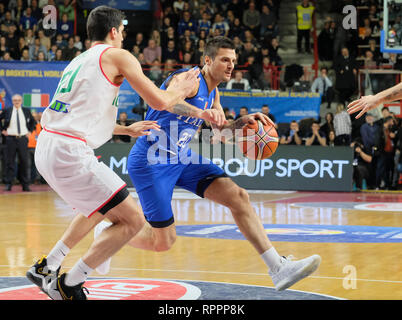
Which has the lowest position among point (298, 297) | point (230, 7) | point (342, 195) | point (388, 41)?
point (342, 195)

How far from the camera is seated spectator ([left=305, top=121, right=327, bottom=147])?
Answer: 1700cm

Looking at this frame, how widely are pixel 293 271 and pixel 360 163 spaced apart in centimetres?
1188

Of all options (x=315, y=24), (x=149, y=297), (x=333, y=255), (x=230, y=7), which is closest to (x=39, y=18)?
(x=230, y=7)

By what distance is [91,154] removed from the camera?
5.10 meters

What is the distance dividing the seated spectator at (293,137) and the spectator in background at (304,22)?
17.8ft

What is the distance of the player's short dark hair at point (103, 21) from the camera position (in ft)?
16.7

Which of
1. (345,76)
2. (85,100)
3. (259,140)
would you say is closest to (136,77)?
(85,100)

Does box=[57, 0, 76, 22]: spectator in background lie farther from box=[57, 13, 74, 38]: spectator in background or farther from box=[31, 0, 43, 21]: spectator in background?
box=[31, 0, 43, 21]: spectator in background

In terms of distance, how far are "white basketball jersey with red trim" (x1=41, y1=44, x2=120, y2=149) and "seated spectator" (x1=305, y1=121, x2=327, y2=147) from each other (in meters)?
12.4

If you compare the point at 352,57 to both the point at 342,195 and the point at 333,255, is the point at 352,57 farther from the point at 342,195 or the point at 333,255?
the point at 333,255

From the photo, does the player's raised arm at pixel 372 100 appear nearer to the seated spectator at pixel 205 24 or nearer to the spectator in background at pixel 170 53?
the spectator in background at pixel 170 53

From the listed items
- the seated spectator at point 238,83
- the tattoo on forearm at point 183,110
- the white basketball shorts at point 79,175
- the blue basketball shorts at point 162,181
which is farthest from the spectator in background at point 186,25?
the white basketball shorts at point 79,175

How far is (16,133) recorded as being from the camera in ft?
54.3

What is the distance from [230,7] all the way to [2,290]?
58.2 feet
